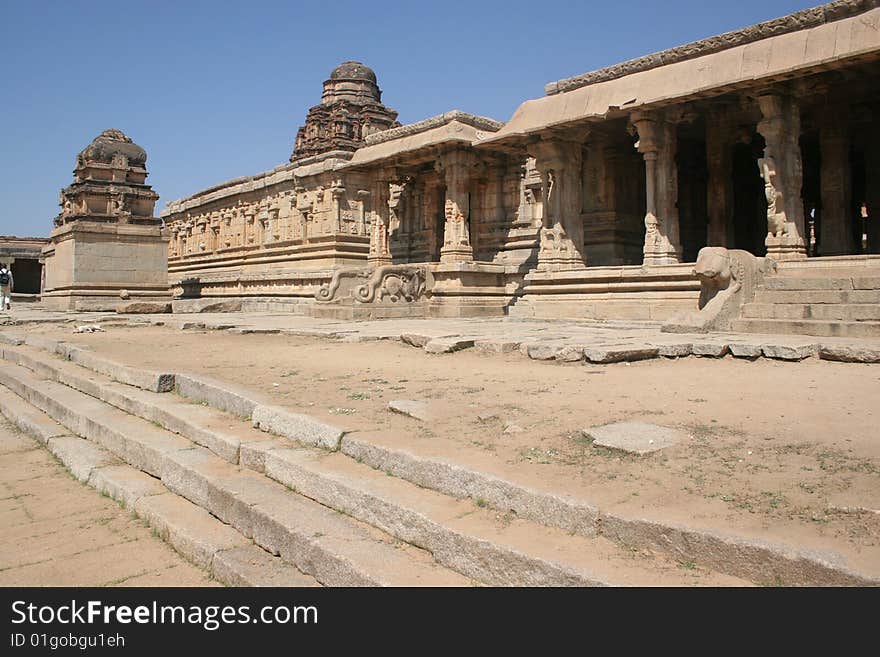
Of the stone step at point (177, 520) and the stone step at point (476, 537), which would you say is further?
the stone step at point (177, 520)

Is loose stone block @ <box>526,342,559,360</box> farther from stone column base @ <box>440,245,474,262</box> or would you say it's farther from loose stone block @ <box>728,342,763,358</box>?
stone column base @ <box>440,245,474,262</box>

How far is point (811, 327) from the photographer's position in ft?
25.3

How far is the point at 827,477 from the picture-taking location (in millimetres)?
2656

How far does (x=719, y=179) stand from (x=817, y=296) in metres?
6.21

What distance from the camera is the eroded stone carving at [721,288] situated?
824 cm

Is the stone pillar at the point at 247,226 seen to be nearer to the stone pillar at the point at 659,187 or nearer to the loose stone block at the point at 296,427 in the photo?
the stone pillar at the point at 659,187

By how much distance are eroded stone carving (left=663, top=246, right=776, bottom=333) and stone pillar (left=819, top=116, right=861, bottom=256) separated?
13.0ft

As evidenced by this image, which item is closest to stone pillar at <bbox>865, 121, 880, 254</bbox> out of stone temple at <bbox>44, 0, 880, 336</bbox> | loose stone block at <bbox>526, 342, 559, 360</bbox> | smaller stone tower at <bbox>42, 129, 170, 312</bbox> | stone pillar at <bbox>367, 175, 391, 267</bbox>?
stone temple at <bbox>44, 0, 880, 336</bbox>

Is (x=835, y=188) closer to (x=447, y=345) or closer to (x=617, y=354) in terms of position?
(x=617, y=354)

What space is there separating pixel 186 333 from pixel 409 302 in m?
5.01

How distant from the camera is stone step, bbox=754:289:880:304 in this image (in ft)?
25.6

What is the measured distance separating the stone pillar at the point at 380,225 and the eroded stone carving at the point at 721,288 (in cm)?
1012

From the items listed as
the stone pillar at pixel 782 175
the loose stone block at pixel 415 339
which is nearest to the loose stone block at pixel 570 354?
the loose stone block at pixel 415 339
